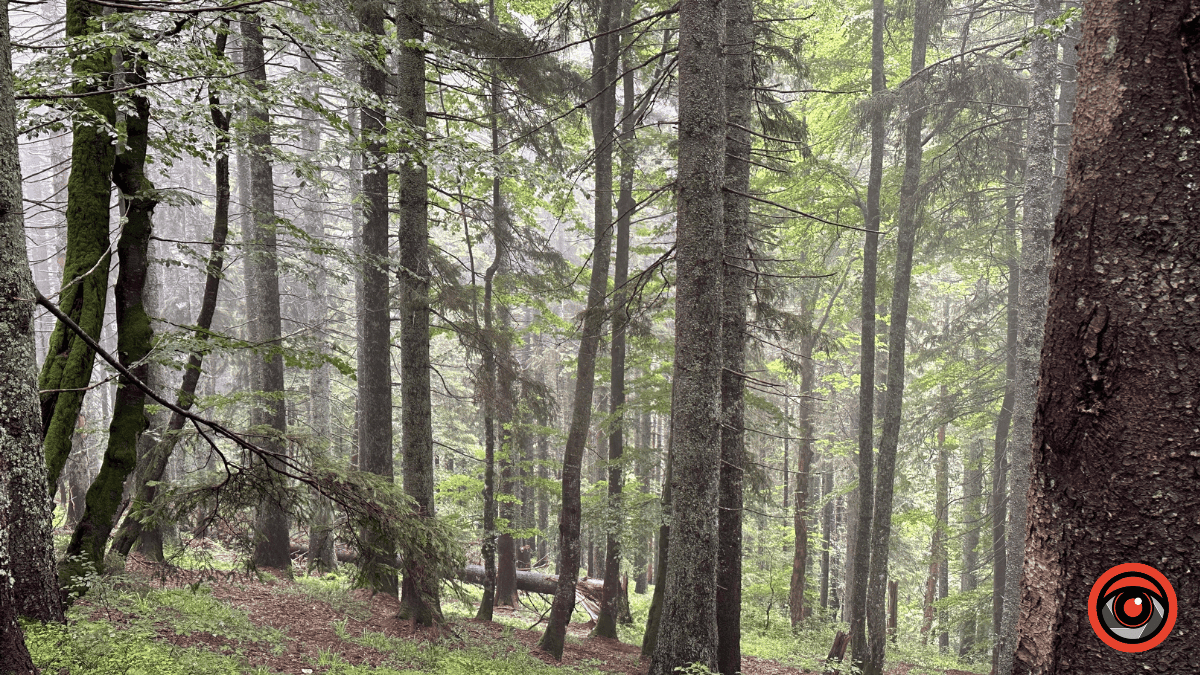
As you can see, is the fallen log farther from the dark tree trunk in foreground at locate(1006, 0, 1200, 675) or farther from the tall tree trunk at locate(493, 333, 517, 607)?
the dark tree trunk in foreground at locate(1006, 0, 1200, 675)

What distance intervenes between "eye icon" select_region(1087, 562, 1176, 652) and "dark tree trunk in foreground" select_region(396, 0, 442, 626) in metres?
7.22

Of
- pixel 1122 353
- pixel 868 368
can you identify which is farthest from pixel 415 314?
pixel 868 368

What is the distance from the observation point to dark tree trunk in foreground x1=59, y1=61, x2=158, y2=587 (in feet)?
16.9

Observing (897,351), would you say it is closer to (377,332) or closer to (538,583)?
(377,332)

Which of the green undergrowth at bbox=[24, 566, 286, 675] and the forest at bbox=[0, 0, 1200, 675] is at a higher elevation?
the forest at bbox=[0, 0, 1200, 675]

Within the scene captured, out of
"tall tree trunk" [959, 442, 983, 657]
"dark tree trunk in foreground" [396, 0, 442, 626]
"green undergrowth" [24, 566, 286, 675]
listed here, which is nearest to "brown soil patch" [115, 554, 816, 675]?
"green undergrowth" [24, 566, 286, 675]

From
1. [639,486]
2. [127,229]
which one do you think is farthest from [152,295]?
[639,486]

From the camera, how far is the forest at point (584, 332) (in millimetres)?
2078

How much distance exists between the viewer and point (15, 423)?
3418 millimetres

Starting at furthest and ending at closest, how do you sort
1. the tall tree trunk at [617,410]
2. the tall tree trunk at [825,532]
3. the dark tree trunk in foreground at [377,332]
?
the tall tree trunk at [825,532] < the tall tree trunk at [617,410] < the dark tree trunk in foreground at [377,332]

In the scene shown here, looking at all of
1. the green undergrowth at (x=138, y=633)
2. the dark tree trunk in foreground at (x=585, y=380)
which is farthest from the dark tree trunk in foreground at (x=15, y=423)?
the dark tree trunk in foreground at (x=585, y=380)

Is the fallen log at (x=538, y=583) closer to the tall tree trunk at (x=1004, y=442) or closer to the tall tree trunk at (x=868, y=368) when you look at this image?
the tall tree trunk at (x=868, y=368)

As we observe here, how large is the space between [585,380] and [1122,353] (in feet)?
28.3

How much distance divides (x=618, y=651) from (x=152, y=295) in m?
10.3
